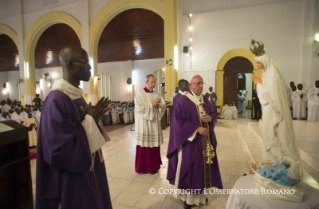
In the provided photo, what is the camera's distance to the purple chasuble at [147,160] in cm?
382

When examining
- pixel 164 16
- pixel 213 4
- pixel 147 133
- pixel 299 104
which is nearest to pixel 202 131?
pixel 147 133

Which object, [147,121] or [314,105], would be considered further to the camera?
[314,105]

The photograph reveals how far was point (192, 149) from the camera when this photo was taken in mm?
2605

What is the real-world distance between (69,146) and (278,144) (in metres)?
1.77

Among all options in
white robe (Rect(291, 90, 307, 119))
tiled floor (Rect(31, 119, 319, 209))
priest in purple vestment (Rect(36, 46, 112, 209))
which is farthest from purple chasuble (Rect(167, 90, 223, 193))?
white robe (Rect(291, 90, 307, 119))

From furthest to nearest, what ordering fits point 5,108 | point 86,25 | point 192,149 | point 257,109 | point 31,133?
point 5,108 < point 86,25 < point 257,109 < point 31,133 < point 192,149

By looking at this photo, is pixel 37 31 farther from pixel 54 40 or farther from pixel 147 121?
pixel 147 121

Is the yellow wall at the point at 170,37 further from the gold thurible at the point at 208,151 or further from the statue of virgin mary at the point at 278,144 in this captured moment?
the statue of virgin mary at the point at 278,144

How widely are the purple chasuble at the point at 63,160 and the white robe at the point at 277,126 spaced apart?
159cm

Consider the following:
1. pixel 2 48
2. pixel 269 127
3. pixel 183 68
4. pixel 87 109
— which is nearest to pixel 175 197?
pixel 269 127

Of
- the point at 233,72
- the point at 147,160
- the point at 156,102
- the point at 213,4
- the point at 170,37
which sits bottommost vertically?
the point at 147,160

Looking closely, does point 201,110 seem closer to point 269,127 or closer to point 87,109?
point 269,127

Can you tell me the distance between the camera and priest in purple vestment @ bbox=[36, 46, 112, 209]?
1.32 meters

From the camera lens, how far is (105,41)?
12.2m
